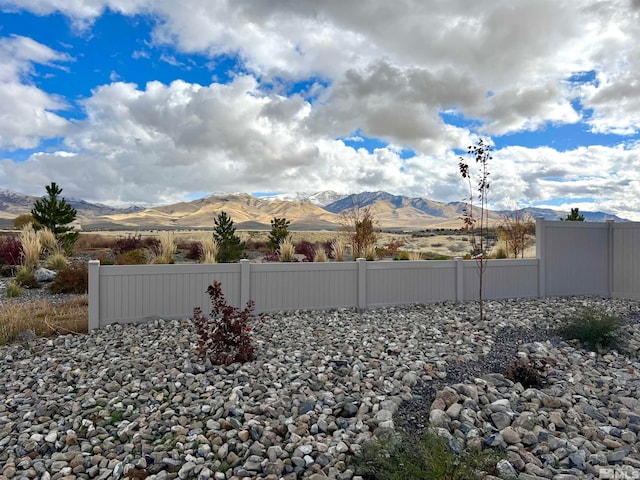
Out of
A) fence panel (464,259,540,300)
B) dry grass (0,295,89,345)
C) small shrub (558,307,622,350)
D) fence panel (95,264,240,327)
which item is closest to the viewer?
small shrub (558,307,622,350)

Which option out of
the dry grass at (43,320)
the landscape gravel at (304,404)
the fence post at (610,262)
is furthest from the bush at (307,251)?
the fence post at (610,262)

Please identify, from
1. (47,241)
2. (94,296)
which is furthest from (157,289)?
(47,241)

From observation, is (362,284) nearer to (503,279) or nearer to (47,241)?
(503,279)

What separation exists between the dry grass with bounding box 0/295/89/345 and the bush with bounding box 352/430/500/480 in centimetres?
536

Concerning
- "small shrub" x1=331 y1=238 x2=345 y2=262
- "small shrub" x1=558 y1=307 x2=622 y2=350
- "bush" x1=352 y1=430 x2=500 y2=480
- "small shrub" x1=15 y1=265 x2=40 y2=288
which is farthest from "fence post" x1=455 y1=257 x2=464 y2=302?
"small shrub" x1=15 y1=265 x2=40 y2=288

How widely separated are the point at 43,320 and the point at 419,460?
21.3 feet

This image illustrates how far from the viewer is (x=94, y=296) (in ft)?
21.0

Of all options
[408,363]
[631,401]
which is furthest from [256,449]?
[631,401]

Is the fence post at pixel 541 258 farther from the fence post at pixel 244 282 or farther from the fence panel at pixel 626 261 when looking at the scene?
the fence post at pixel 244 282

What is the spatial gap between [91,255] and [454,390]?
14.6m

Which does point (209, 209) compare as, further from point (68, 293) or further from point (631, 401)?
point (631, 401)

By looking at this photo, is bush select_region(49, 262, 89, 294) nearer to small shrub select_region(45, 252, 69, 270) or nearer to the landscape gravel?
small shrub select_region(45, 252, 69, 270)

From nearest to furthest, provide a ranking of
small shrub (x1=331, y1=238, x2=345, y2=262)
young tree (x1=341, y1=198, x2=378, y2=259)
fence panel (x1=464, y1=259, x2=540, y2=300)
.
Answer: fence panel (x1=464, y1=259, x2=540, y2=300), small shrub (x1=331, y1=238, x2=345, y2=262), young tree (x1=341, y1=198, x2=378, y2=259)

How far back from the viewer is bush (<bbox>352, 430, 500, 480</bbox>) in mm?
2457
